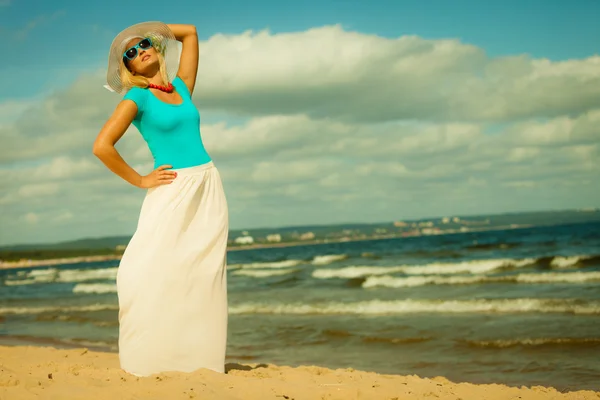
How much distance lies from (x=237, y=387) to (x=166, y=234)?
111cm

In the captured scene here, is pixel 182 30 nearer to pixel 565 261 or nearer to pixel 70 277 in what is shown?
pixel 565 261

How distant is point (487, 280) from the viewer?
1695 cm

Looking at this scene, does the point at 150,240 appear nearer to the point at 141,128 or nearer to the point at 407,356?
the point at 141,128

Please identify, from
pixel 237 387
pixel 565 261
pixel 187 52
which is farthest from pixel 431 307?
pixel 565 261

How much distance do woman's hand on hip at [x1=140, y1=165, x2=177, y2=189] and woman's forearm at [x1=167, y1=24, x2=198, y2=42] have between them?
1.09 meters

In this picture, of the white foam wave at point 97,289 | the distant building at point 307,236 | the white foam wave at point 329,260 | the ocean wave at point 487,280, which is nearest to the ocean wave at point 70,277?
the white foam wave at point 97,289

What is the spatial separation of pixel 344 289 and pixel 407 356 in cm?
906

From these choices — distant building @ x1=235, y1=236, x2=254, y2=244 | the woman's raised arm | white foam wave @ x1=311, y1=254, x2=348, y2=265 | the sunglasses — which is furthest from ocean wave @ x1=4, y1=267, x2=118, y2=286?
distant building @ x1=235, y1=236, x2=254, y2=244

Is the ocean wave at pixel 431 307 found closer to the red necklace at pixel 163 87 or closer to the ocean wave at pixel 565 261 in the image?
the red necklace at pixel 163 87

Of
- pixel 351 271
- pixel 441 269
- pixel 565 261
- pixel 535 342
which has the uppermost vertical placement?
pixel 535 342

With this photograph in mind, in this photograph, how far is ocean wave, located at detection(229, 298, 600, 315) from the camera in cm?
1061

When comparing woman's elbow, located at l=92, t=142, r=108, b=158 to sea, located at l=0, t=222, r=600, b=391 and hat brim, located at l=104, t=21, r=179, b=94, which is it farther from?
sea, located at l=0, t=222, r=600, b=391

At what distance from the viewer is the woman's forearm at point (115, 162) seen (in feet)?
12.2

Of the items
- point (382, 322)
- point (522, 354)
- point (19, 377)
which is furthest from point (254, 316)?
point (19, 377)
